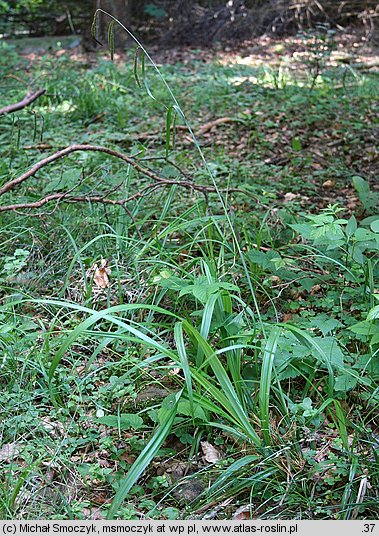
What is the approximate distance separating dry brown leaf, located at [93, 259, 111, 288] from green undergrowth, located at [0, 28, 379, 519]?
0.01m

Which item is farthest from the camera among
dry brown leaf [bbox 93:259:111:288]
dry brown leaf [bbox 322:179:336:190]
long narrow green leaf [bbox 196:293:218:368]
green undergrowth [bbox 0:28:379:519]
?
dry brown leaf [bbox 322:179:336:190]

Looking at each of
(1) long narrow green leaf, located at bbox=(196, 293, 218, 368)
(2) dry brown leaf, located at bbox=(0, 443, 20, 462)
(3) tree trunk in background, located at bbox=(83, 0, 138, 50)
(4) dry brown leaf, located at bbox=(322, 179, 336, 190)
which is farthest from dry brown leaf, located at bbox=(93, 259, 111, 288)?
(3) tree trunk in background, located at bbox=(83, 0, 138, 50)

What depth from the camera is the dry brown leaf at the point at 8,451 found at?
2207 mm

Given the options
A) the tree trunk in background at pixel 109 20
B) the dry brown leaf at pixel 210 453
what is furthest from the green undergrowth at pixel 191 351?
the tree trunk in background at pixel 109 20

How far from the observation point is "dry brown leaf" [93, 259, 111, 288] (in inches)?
126

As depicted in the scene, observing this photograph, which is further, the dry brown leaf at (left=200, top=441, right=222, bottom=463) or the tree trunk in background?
the tree trunk in background

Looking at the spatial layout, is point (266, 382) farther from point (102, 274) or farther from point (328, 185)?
point (328, 185)

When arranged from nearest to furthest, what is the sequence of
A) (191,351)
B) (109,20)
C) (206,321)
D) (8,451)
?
(8,451), (206,321), (191,351), (109,20)

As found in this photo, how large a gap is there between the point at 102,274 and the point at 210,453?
128cm

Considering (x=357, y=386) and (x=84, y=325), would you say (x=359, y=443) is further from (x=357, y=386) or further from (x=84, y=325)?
(x=84, y=325)

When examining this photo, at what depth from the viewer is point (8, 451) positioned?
2.23 meters

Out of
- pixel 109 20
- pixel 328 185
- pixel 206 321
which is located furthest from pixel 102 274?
pixel 109 20

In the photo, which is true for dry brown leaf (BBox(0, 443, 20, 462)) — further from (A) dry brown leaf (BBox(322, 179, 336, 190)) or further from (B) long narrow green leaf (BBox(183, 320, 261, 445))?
(A) dry brown leaf (BBox(322, 179, 336, 190))

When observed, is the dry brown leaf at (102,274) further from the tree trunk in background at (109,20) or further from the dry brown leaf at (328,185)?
the tree trunk in background at (109,20)
